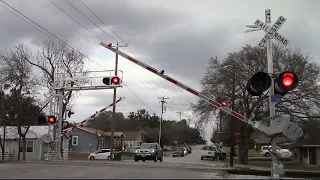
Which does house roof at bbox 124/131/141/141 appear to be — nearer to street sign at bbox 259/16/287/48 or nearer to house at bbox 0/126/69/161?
house at bbox 0/126/69/161

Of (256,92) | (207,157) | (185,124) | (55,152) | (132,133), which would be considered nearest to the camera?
(256,92)

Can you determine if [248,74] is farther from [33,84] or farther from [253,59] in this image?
[33,84]

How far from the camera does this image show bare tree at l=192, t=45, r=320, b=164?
38125 millimetres

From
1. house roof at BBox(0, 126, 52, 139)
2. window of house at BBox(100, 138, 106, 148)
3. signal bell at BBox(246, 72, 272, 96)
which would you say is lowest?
window of house at BBox(100, 138, 106, 148)

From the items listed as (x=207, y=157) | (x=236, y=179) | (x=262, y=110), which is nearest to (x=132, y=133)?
(x=207, y=157)

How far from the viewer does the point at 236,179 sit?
45.0 ft

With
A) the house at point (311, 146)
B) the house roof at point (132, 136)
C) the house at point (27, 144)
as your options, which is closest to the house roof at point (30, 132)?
the house at point (27, 144)

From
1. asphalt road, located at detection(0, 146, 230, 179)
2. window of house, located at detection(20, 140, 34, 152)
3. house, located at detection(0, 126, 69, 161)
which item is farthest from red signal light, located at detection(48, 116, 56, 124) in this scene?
window of house, located at detection(20, 140, 34, 152)

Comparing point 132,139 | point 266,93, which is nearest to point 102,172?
point 266,93

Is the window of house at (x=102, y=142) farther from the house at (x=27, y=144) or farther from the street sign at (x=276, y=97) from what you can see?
the street sign at (x=276, y=97)

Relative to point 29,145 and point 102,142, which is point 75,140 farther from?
point 29,145

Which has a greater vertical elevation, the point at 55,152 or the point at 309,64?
the point at 309,64

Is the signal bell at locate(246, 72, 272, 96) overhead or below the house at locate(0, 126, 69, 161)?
overhead

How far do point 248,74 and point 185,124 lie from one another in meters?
117
